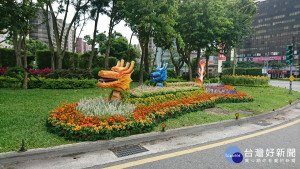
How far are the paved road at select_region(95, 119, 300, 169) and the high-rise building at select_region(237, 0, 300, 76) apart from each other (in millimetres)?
77275

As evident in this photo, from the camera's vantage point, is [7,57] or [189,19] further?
[7,57]

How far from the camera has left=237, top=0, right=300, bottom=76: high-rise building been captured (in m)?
77.2

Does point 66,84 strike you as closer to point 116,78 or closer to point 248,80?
point 116,78

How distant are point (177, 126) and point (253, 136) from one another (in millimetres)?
2048

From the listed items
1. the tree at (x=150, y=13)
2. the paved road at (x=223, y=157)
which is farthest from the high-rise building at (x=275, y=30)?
the paved road at (x=223, y=157)

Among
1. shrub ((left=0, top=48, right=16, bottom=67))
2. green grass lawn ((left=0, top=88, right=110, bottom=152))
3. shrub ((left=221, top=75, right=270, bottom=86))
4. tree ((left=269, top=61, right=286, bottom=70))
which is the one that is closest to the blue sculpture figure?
green grass lawn ((left=0, top=88, right=110, bottom=152))

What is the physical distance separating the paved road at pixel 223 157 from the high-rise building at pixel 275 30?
254 ft

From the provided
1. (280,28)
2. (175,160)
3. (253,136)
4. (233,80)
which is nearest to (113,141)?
(175,160)

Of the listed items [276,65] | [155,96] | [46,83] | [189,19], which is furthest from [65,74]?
[276,65]

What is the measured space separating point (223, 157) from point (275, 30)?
3768 inches

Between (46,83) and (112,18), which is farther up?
(112,18)

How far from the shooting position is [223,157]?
4203 millimetres

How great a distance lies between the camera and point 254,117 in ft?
24.7

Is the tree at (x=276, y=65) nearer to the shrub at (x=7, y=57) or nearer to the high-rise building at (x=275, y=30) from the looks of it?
the high-rise building at (x=275, y=30)
